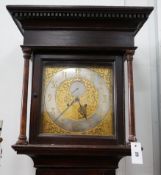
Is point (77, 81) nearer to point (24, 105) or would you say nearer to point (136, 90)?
point (24, 105)

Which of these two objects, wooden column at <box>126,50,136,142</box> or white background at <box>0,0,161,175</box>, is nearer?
wooden column at <box>126,50,136,142</box>

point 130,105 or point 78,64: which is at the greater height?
point 78,64

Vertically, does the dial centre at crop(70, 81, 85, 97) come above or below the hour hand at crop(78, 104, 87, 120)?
above

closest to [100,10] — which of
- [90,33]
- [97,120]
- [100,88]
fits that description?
[90,33]

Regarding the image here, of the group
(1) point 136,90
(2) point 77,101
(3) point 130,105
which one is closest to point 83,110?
(2) point 77,101

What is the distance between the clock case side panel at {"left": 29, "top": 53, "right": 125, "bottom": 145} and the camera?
1.05 m

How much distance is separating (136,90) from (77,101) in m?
0.35

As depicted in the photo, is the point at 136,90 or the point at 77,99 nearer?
the point at 77,99

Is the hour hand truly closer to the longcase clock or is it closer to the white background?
the longcase clock

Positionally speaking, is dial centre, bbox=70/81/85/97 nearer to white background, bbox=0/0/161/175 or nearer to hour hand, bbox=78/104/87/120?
hour hand, bbox=78/104/87/120

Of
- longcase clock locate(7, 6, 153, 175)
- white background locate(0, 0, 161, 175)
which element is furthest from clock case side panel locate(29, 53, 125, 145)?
white background locate(0, 0, 161, 175)

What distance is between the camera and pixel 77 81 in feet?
3.64

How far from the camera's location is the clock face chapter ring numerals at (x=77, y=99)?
1.07 m

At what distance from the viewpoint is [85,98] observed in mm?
1095
